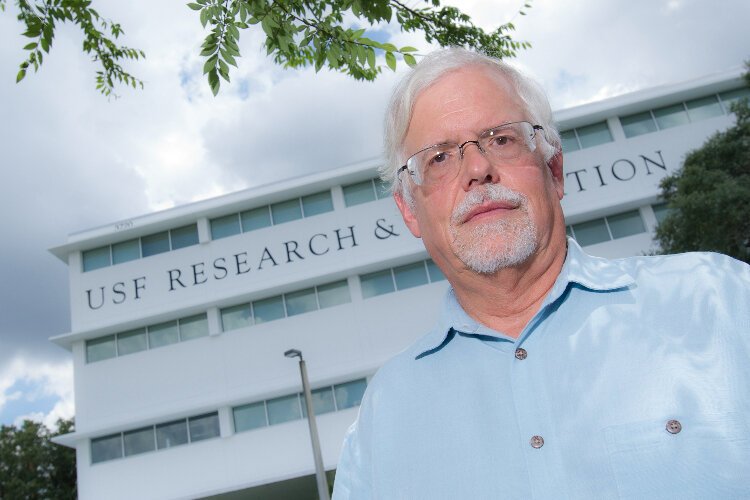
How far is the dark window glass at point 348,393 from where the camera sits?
2147cm

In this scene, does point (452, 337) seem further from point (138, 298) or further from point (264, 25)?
point (138, 298)

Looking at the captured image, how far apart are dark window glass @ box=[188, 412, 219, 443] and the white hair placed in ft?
71.0

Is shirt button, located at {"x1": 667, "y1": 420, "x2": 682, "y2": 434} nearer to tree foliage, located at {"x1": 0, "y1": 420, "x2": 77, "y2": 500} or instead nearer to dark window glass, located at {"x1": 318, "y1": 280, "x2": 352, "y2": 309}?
dark window glass, located at {"x1": 318, "y1": 280, "x2": 352, "y2": 309}

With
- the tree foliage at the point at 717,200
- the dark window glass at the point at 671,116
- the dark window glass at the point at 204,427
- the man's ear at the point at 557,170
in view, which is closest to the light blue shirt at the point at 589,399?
the man's ear at the point at 557,170

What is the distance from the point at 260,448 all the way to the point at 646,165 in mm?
17598

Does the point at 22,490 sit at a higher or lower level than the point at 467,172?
higher

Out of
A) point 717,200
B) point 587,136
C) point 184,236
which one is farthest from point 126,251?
point 717,200

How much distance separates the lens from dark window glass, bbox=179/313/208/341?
22953 millimetres

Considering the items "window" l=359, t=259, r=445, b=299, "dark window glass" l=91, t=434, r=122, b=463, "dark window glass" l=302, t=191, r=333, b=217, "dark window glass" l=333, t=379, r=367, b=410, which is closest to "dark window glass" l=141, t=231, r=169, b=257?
"dark window glass" l=302, t=191, r=333, b=217

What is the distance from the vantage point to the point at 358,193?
78.6 feet

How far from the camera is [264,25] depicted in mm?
3369

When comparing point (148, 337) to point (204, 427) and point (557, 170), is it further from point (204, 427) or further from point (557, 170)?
point (557, 170)

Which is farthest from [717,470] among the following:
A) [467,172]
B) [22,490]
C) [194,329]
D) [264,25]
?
[22,490]

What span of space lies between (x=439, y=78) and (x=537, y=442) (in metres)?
A: 1.10
